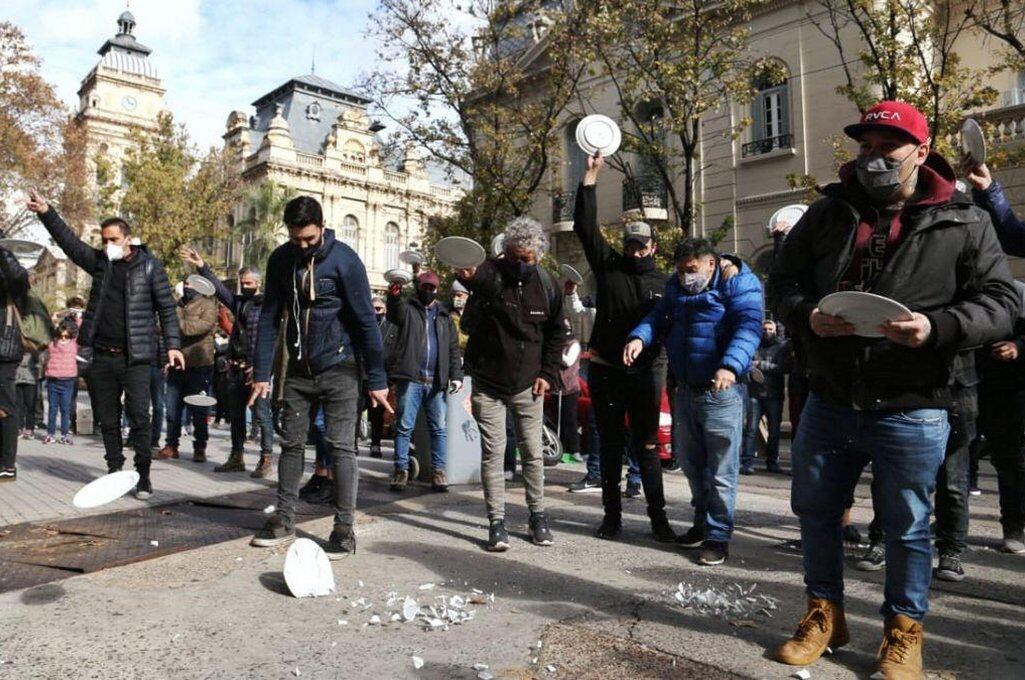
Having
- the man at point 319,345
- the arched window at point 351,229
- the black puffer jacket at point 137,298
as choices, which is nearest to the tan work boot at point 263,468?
the black puffer jacket at point 137,298

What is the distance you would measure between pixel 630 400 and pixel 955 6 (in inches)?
548

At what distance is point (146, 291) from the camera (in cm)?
623

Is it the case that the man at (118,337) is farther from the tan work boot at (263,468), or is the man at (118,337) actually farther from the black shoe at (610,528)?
the black shoe at (610,528)

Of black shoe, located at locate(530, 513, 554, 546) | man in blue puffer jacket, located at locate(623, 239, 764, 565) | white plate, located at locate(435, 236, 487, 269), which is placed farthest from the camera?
white plate, located at locate(435, 236, 487, 269)

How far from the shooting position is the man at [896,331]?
8.82 feet

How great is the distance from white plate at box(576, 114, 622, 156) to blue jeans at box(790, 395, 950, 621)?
9.23 ft

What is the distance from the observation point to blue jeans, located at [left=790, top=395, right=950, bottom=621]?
2748 millimetres

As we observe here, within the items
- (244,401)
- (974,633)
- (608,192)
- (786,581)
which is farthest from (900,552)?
(608,192)

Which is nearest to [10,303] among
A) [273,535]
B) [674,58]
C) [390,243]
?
[273,535]

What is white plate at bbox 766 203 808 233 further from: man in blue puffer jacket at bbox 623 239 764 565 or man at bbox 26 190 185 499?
man at bbox 26 190 185 499

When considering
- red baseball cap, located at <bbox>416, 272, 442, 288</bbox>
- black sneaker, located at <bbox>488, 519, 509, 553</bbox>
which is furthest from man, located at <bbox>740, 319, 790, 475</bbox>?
black sneaker, located at <bbox>488, 519, 509, 553</bbox>

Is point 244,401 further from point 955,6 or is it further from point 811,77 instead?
point 811,77

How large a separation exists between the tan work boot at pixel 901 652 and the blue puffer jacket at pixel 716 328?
1890 mm

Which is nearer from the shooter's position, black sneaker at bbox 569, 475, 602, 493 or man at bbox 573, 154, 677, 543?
man at bbox 573, 154, 677, 543
